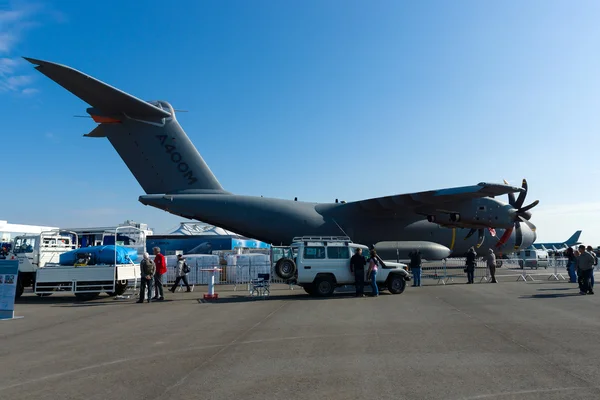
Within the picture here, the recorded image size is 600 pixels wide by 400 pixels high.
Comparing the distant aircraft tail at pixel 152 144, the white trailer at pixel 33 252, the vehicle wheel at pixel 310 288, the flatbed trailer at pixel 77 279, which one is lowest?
the vehicle wheel at pixel 310 288

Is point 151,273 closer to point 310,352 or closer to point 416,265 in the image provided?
point 310,352

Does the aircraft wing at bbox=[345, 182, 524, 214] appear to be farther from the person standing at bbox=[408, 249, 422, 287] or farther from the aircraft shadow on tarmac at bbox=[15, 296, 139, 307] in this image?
the aircraft shadow on tarmac at bbox=[15, 296, 139, 307]

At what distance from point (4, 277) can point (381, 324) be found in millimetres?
9301

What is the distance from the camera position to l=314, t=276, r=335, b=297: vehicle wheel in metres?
14.6

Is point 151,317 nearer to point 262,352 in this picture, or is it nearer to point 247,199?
point 262,352

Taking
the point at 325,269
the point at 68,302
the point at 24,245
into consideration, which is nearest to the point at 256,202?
the point at 325,269

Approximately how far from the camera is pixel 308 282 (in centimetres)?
1440

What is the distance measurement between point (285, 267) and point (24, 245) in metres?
9.39

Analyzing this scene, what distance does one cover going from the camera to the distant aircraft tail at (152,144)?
1722 cm

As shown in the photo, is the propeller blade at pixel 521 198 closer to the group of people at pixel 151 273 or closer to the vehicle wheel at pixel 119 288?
the group of people at pixel 151 273

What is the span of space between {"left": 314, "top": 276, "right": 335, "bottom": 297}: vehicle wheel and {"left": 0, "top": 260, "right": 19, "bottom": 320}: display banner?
332 inches

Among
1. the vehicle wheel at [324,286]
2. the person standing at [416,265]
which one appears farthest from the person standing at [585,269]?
the vehicle wheel at [324,286]

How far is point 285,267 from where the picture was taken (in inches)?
586

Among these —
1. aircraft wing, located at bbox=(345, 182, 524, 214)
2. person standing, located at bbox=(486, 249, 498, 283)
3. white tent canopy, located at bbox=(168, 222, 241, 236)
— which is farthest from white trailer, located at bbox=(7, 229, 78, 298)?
white tent canopy, located at bbox=(168, 222, 241, 236)
